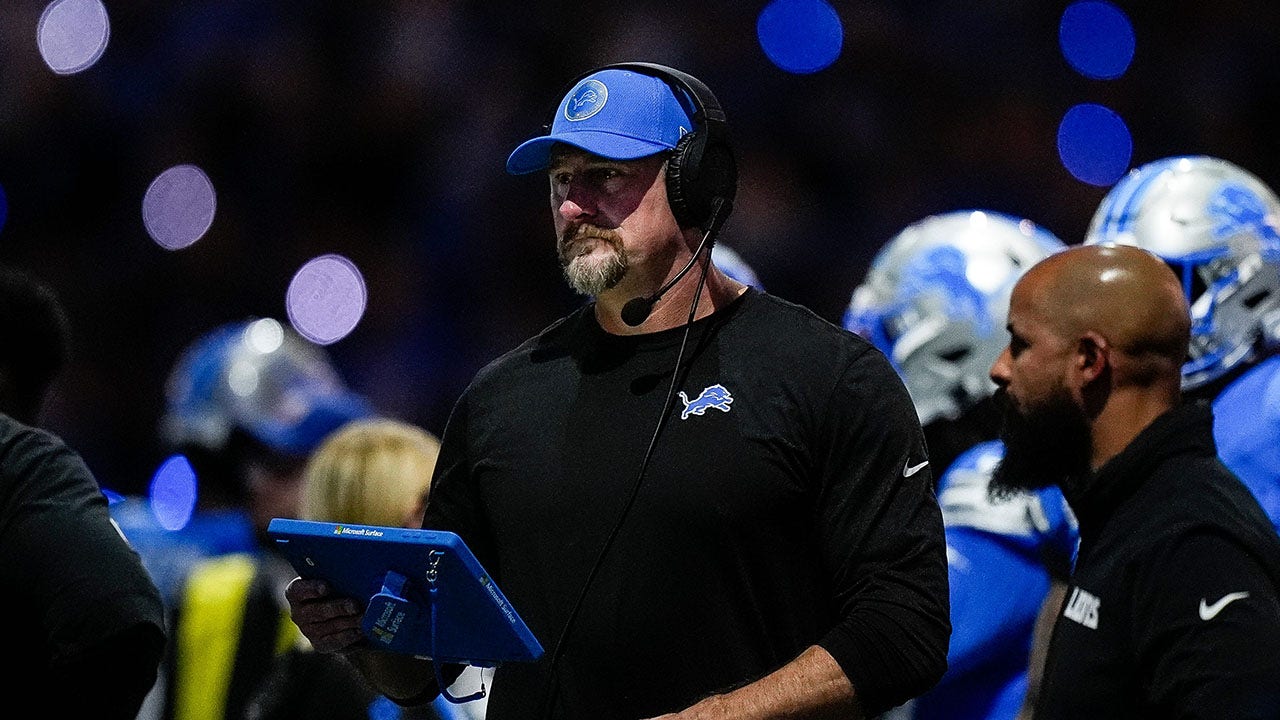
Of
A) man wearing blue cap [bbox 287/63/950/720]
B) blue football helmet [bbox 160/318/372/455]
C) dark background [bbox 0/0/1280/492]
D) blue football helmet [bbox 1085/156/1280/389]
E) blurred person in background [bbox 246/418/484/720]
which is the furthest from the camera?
dark background [bbox 0/0/1280/492]

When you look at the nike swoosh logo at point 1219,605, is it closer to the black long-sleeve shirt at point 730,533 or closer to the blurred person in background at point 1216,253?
the black long-sleeve shirt at point 730,533

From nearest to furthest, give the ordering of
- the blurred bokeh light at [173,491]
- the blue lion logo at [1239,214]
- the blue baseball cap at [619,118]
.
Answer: the blue baseball cap at [619,118] < the blue lion logo at [1239,214] < the blurred bokeh light at [173,491]

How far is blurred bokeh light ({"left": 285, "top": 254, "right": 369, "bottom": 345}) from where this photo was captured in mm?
9469

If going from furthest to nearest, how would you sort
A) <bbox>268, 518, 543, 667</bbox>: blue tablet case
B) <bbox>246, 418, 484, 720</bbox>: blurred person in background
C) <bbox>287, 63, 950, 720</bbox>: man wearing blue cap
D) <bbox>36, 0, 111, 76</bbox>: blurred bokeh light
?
<bbox>36, 0, 111, 76</bbox>: blurred bokeh light, <bbox>246, 418, 484, 720</bbox>: blurred person in background, <bbox>287, 63, 950, 720</bbox>: man wearing blue cap, <bbox>268, 518, 543, 667</bbox>: blue tablet case

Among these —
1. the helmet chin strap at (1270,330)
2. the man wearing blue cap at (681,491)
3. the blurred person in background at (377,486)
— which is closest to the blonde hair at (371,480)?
the blurred person in background at (377,486)

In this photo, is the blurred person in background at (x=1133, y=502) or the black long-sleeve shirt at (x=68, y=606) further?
the black long-sleeve shirt at (x=68, y=606)

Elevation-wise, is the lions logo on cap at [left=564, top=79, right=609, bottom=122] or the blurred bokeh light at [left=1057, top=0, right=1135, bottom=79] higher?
the lions logo on cap at [left=564, top=79, right=609, bottom=122]

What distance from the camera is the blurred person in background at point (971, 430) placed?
13.8 ft

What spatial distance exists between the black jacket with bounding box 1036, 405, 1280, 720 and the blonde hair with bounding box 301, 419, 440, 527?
170 cm

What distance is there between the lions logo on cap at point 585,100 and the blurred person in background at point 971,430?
69.6 inches

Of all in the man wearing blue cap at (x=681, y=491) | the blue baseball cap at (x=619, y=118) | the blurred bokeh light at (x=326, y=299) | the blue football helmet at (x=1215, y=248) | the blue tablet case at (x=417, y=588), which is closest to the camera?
the blue tablet case at (x=417, y=588)

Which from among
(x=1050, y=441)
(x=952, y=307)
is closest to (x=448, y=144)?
(x=952, y=307)

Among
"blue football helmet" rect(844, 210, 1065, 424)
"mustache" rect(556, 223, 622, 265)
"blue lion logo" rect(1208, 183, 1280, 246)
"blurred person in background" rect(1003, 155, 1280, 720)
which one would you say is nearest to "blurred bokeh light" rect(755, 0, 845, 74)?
"blue football helmet" rect(844, 210, 1065, 424)

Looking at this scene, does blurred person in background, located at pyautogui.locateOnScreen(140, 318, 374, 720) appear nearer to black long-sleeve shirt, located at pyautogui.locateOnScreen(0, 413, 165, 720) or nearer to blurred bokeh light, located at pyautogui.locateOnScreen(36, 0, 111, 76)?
black long-sleeve shirt, located at pyautogui.locateOnScreen(0, 413, 165, 720)
